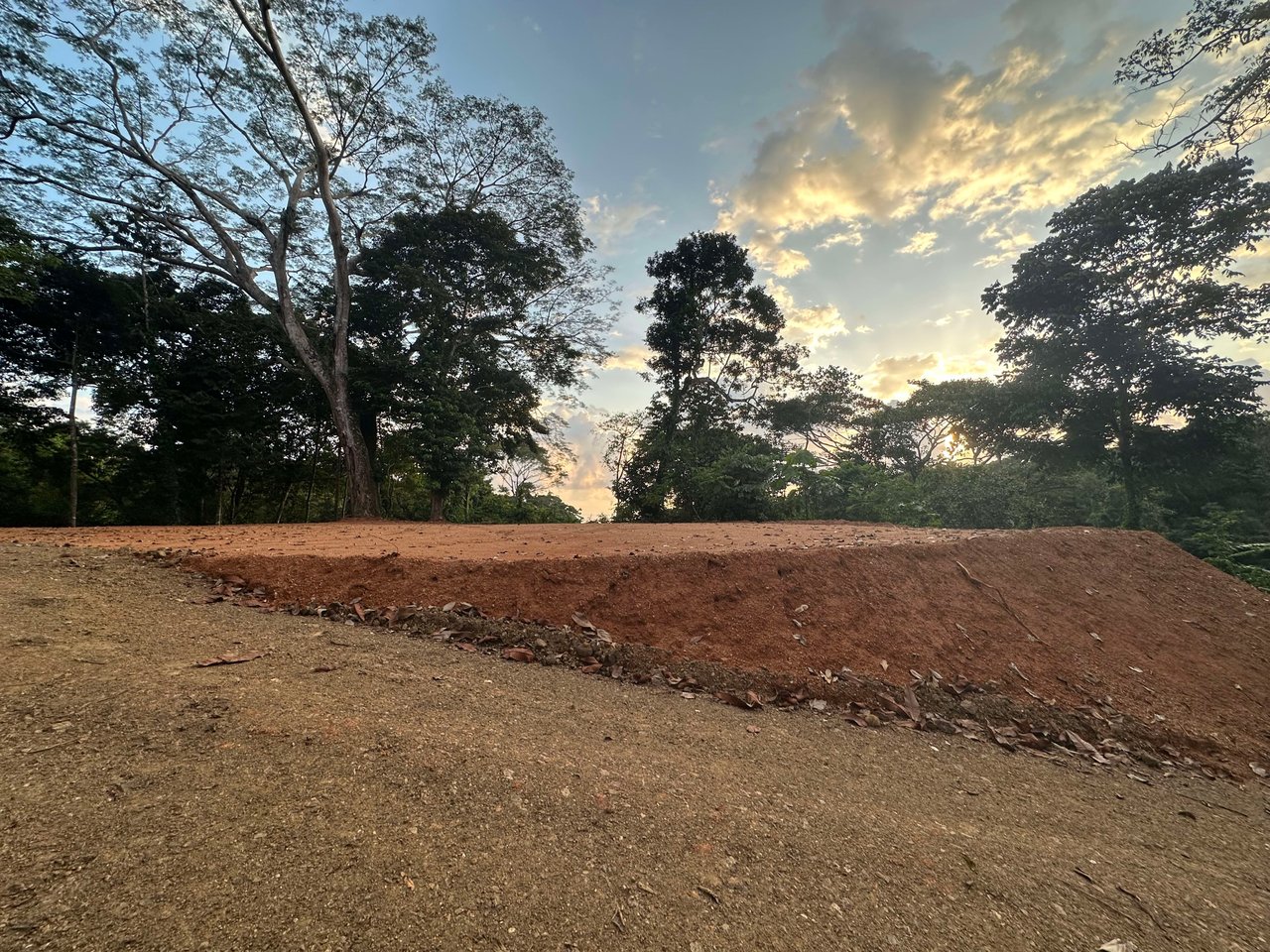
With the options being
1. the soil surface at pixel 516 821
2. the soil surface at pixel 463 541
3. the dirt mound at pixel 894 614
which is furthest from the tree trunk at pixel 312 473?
the soil surface at pixel 516 821

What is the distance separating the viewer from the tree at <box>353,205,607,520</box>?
12.5 metres

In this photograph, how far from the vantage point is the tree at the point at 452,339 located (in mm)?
12477

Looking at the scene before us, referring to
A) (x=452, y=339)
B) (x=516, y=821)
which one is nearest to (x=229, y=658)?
(x=516, y=821)

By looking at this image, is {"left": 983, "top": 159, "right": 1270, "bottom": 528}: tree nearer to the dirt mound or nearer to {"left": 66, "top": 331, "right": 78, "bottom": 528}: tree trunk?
the dirt mound

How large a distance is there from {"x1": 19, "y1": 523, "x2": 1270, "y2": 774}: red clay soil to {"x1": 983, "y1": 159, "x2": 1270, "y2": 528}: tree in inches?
345

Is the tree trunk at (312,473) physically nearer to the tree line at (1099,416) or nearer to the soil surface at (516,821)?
the tree line at (1099,416)

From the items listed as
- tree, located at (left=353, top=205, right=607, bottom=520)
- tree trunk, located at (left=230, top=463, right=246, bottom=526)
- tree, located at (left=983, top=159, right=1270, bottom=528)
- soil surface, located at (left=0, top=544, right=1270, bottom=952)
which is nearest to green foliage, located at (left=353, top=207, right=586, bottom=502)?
tree, located at (left=353, top=205, right=607, bottom=520)

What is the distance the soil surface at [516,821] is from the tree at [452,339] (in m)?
9.93

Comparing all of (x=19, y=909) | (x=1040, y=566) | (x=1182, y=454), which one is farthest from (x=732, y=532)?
(x=1182, y=454)

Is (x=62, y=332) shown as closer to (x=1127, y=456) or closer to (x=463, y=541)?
(x=463, y=541)

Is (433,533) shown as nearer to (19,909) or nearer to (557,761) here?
(557,761)

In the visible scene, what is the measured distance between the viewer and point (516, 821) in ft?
5.58

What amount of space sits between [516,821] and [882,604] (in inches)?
145

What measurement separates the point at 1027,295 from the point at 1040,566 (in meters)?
12.2
